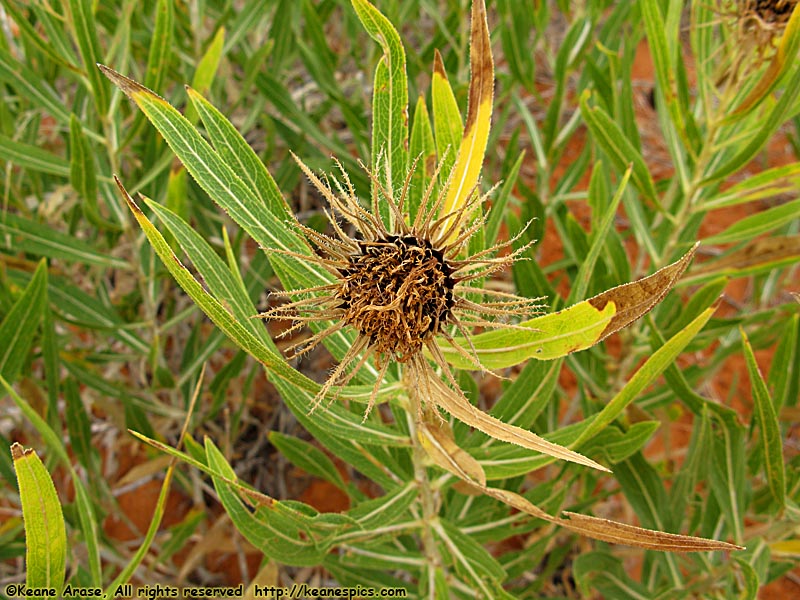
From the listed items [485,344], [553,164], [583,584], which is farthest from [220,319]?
[553,164]

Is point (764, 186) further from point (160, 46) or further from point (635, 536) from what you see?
point (160, 46)

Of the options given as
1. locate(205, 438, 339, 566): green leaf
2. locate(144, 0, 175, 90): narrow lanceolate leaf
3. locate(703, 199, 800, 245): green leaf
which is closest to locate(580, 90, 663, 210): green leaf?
locate(703, 199, 800, 245): green leaf

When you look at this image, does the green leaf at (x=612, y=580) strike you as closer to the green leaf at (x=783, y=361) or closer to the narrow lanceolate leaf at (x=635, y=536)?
the green leaf at (x=783, y=361)

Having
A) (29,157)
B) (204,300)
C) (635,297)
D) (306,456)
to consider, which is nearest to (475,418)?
(635,297)

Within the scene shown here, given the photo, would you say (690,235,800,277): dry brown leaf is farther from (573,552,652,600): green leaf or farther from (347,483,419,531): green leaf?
(347,483,419,531): green leaf

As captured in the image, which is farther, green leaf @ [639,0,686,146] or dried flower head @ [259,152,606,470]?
green leaf @ [639,0,686,146]

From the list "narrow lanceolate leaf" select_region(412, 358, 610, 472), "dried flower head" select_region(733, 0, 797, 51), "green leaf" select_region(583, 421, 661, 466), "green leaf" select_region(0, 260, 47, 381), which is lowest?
"green leaf" select_region(0, 260, 47, 381)

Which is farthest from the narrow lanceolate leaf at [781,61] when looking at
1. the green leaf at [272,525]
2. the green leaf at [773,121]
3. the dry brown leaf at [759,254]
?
the green leaf at [272,525]
